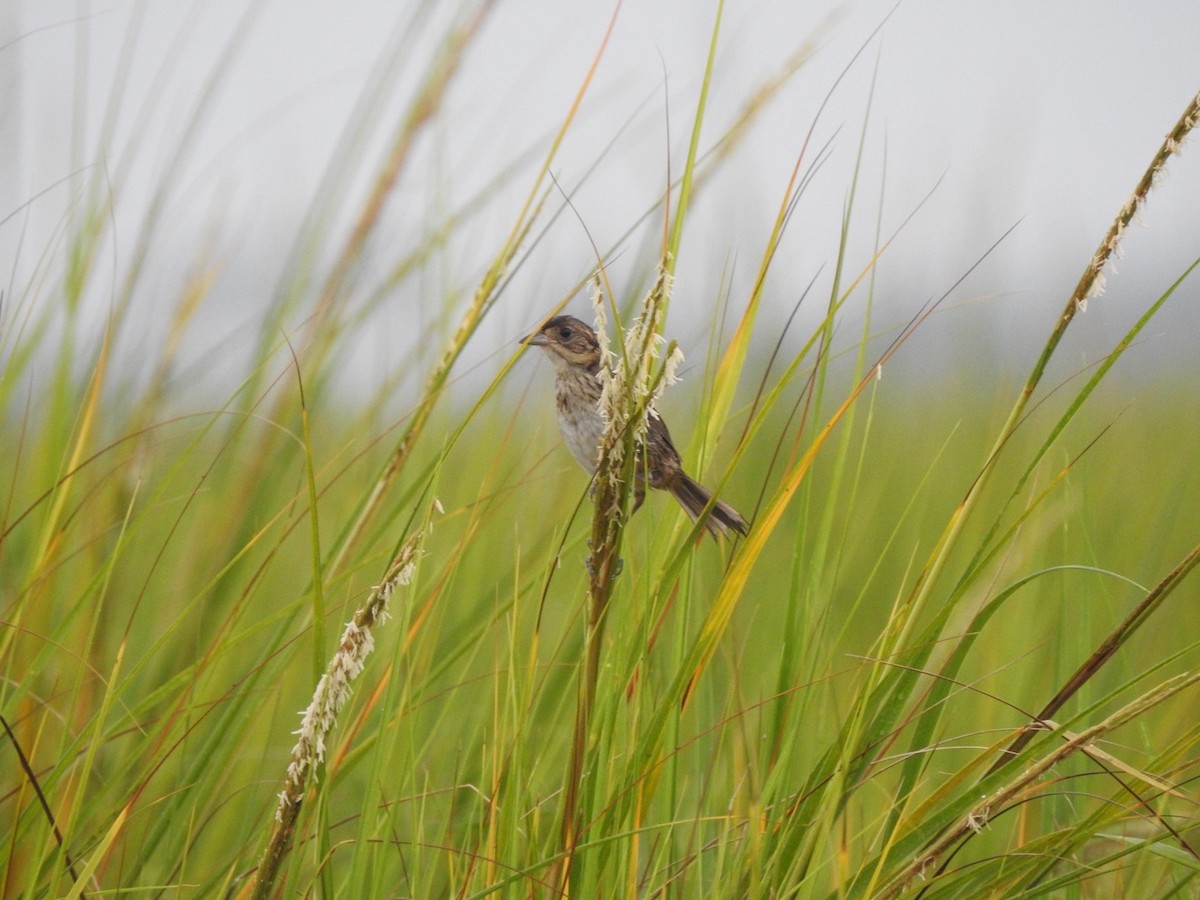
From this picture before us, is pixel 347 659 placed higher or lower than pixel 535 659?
higher

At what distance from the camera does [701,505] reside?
1.73 m

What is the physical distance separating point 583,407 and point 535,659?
139 centimetres

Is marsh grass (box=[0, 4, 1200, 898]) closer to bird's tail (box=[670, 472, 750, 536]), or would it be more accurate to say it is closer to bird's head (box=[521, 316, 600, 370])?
bird's tail (box=[670, 472, 750, 536])

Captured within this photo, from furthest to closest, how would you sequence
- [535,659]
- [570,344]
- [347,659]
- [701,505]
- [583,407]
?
[570,344], [583,407], [701,505], [535,659], [347,659]

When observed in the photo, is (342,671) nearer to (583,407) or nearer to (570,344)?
(583,407)

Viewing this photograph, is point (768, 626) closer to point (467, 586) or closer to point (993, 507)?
point (467, 586)

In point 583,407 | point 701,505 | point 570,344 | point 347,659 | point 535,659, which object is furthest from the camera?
point 570,344

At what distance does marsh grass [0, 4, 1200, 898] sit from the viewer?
3.67ft

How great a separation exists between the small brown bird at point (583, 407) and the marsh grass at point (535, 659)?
0.30ft

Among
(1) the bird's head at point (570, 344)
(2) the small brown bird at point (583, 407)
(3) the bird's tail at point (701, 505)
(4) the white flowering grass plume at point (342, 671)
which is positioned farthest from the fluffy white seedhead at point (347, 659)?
(1) the bird's head at point (570, 344)

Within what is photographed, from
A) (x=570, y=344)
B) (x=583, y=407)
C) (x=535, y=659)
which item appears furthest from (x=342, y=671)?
(x=570, y=344)

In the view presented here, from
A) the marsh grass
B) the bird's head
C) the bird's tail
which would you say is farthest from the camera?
the bird's head

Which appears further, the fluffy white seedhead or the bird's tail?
the bird's tail

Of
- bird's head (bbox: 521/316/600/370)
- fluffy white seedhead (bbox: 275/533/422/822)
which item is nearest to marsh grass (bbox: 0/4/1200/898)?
fluffy white seedhead (bbox: 275/533/422/822)
